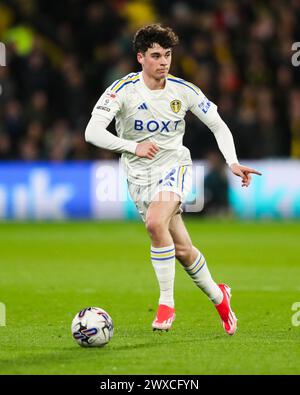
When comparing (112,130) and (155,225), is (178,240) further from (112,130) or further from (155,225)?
(112,130)

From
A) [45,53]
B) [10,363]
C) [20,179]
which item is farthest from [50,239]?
[10,363]

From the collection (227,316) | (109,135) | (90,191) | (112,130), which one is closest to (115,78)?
(112,130)

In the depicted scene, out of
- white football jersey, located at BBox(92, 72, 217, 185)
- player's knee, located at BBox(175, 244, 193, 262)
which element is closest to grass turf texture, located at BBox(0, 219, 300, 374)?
player's knee, located at BBox(175, 244, 193, 262)

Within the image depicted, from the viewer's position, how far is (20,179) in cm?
1833

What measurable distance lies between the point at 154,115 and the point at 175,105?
173 mm

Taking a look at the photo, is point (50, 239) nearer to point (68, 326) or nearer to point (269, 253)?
point (269, 253)

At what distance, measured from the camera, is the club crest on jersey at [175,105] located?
25.0 ft

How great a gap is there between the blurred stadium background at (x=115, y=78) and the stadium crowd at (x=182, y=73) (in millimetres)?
20

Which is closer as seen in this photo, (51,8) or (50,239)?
(50,239)

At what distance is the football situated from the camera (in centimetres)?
681

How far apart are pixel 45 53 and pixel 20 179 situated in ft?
11.6

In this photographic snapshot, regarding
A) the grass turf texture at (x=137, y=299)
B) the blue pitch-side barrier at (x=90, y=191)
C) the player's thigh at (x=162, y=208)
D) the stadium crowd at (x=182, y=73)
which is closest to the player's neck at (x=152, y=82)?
the player's thigh at (x=162, y=208)
